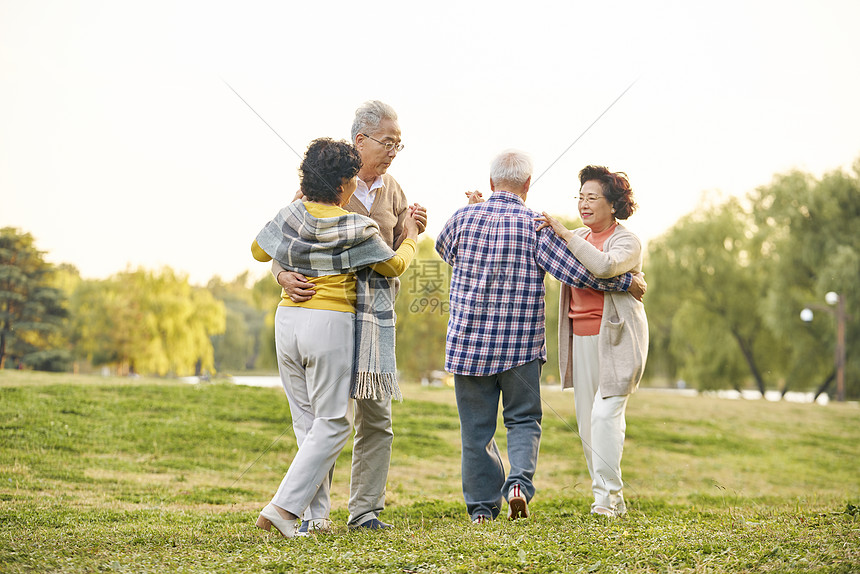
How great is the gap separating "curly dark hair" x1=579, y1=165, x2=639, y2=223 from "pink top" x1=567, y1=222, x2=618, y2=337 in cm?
11

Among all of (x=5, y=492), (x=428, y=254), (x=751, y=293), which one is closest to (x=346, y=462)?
(x=5, y=492)

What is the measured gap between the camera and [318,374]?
3.75 m

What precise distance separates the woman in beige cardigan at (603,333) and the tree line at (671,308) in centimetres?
1091

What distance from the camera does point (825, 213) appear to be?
23859 mm

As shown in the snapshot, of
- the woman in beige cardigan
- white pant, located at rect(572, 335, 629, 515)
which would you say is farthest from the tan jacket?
white pant, located at rect(572, 335, 629, 515)

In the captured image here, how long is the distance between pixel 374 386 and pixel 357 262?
636 millimetres

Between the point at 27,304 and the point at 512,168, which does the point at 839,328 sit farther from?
the point at 512,168

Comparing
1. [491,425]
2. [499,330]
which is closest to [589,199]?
[499,330]

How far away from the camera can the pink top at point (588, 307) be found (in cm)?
433

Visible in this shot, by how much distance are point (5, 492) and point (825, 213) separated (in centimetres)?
2419

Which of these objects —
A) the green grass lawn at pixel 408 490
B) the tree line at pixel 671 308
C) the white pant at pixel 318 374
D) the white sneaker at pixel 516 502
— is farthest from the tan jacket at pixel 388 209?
the tree line at pixel 671 308

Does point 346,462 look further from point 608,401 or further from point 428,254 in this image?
point 428,254

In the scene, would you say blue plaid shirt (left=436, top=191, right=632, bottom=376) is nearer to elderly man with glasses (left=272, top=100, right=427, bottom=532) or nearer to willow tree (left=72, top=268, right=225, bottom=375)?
elderly man with glasses (left=272, top=100, right=427, bottom=532)

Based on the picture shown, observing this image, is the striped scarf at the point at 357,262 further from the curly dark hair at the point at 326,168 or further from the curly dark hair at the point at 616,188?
the curly dark hair at the point at 616,188
